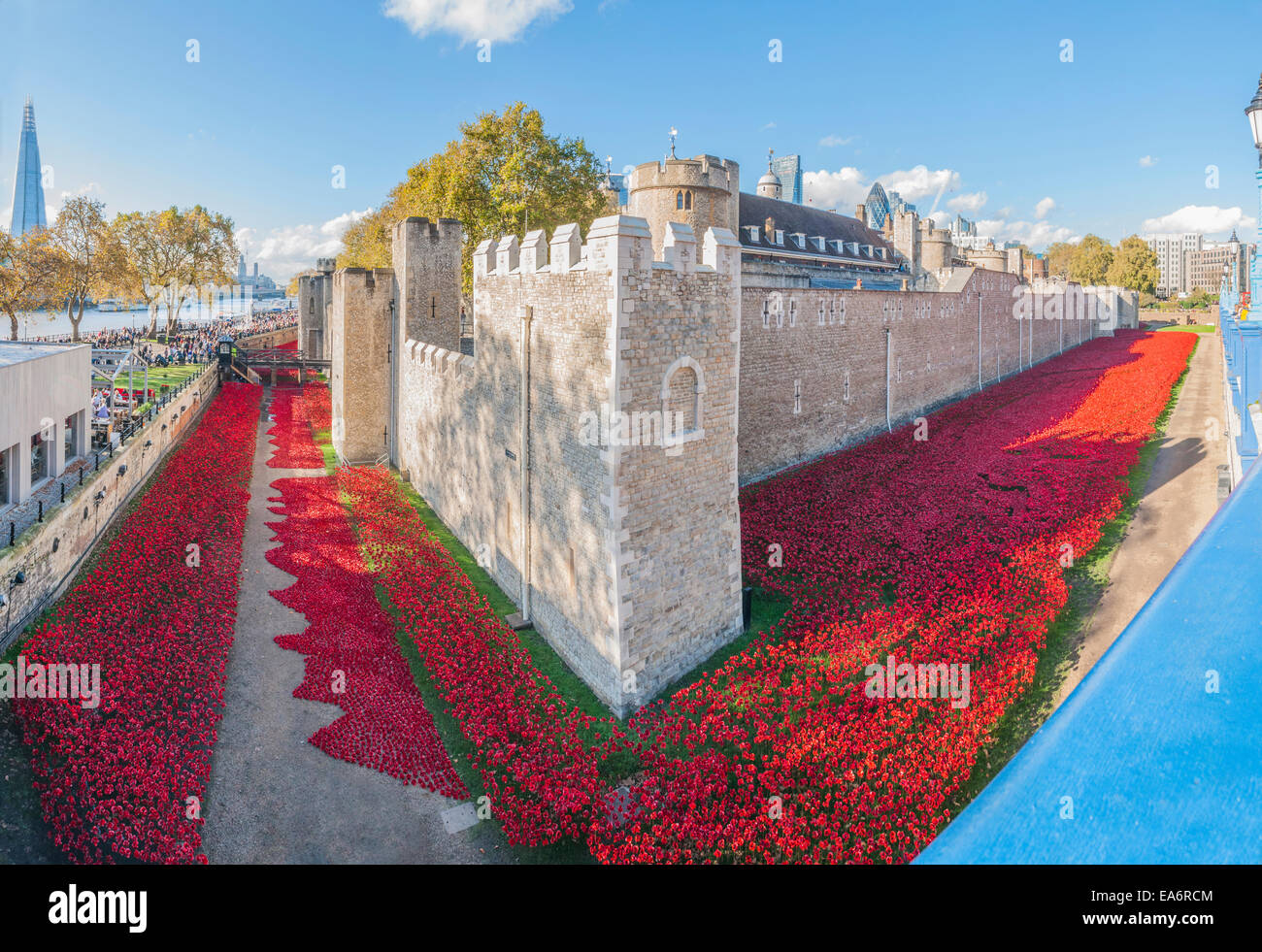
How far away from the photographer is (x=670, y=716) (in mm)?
9422

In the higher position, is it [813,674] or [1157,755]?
[1157,755]

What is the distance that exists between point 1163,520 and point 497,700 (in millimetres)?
13407

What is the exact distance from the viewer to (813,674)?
10.2m

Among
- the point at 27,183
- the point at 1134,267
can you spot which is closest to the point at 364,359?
the point at 1134,267

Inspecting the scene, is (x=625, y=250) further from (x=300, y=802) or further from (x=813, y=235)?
(x=813, y=235)

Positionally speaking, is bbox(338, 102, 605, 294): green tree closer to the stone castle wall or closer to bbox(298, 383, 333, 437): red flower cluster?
bbox(298, 383, 333, 437): red flower cluster

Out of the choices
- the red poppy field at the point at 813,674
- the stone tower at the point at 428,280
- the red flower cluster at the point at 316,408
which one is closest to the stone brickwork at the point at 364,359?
the stone tower at the point at 428,280

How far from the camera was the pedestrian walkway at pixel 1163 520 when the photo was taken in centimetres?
1105

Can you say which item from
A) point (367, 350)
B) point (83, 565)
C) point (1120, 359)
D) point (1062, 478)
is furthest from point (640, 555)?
point (1120, 359)

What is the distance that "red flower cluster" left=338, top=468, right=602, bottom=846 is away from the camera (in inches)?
307

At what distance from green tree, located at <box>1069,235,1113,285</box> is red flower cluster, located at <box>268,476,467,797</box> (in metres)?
82.7

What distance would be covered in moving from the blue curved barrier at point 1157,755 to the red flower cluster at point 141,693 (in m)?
7.84

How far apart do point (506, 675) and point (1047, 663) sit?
744cm

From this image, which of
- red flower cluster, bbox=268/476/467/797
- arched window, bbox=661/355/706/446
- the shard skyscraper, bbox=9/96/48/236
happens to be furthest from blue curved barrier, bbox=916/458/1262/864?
the shard skyscraper, bbox=9/96/48/236
